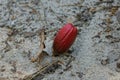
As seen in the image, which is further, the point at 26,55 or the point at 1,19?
the point at 1,19

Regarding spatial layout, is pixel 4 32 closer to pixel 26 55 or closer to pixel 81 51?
pixel 26 55

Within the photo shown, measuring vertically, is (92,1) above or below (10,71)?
above

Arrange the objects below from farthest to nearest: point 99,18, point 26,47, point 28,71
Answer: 1. point 99,18
2. point 26,47
3. point 28,71

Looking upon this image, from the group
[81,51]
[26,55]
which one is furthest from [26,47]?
[81,51]

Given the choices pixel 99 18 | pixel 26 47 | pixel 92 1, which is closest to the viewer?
pixel 26 47

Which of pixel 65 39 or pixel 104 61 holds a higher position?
pixel 65 39

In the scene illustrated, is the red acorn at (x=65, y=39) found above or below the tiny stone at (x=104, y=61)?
above

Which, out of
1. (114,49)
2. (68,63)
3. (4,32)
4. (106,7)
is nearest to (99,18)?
(106,7)

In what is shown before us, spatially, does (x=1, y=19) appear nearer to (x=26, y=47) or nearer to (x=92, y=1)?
(x=26, y=47)

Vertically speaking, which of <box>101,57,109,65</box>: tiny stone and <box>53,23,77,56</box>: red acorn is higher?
<box>53,23,77,56</box>: red acorn
